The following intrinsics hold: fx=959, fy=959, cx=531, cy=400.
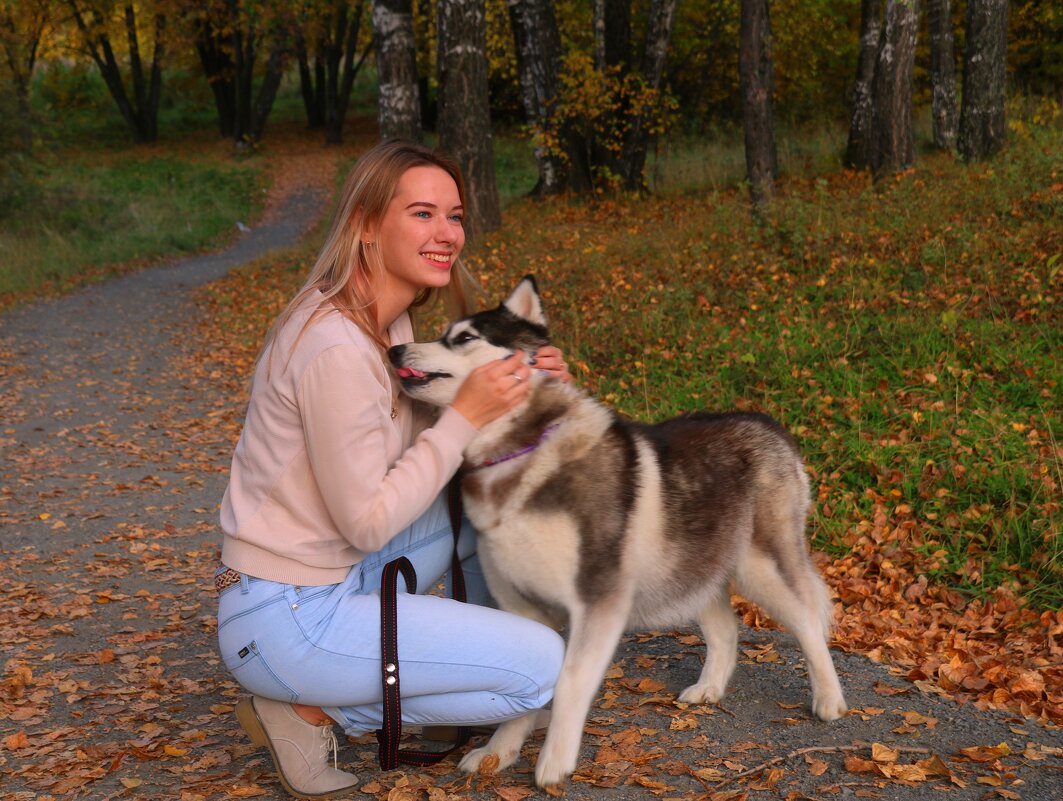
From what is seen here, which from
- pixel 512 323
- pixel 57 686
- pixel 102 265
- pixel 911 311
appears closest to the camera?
pixel 512 323

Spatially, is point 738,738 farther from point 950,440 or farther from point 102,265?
point 102,265

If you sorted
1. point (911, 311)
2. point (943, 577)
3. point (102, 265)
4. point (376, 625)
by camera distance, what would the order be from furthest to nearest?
point (102, 265) < point (911, 311) < point (943, 577) < point (376, 625)

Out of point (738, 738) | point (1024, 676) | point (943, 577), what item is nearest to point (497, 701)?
point (738, 738)

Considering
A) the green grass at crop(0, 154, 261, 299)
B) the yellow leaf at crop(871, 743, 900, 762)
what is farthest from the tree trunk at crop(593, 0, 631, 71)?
the yellow leaf at crop(871, 743, 900, 762)

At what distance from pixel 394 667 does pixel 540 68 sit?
1374 centimetres

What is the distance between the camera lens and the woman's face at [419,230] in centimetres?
325

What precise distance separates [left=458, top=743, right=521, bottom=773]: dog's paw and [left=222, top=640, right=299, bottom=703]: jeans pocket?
668mm

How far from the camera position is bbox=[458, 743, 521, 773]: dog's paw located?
10.7 feet

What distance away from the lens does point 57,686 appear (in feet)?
14.4

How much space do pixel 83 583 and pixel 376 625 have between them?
147 inches

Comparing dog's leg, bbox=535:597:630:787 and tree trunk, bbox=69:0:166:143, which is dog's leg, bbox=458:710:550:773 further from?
tree trunk, bbox=69:0:166:143

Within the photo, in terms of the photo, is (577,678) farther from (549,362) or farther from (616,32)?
(616,32)

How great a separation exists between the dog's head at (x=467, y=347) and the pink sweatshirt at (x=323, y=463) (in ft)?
0.31

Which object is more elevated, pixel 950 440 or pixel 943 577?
pixel 950 440
